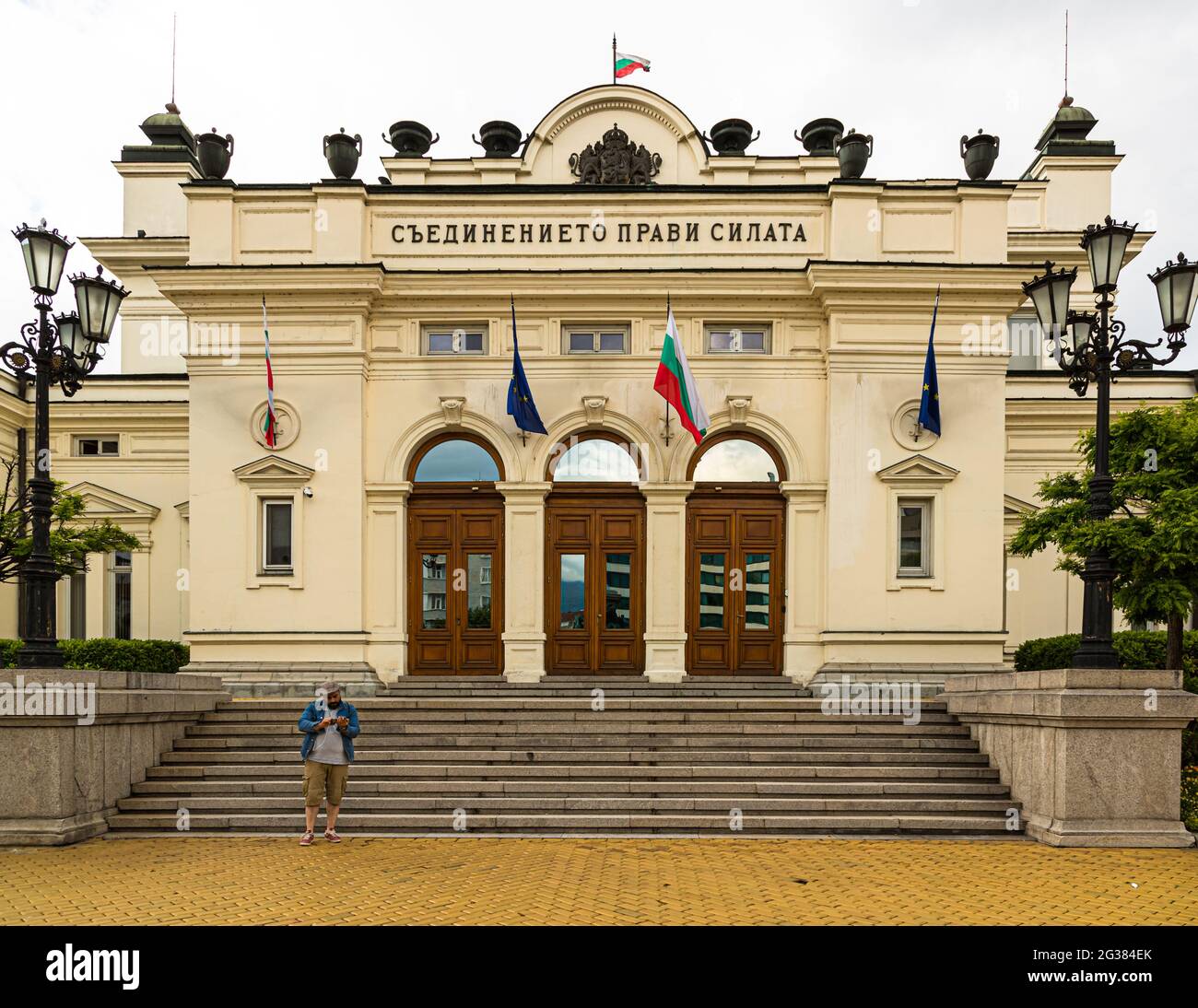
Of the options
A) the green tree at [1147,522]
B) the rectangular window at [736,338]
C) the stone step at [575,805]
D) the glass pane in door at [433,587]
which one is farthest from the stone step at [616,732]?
the rectangular window at [736,338]

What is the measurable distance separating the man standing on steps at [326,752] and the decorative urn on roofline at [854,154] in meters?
14.0

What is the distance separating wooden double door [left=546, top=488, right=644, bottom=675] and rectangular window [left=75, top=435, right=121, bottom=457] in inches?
508

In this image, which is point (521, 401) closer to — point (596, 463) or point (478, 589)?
point (596, 463)

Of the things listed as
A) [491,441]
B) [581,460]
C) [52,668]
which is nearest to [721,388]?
[581,460]

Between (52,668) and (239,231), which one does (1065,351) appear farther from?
(239,231)

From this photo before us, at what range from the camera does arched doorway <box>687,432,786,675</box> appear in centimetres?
1808

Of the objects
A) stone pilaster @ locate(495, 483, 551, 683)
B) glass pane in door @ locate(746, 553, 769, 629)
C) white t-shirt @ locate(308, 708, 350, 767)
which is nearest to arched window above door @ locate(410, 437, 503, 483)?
stone pilaster @ locate(495, 483, 551, 683)

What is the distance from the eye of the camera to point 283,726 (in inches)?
572

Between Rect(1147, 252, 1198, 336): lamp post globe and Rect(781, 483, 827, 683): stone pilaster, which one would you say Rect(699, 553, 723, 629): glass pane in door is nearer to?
Rect(781, 483, 827, 683): stone pilaster

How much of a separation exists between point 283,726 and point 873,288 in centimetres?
1298

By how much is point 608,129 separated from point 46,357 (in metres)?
12.7

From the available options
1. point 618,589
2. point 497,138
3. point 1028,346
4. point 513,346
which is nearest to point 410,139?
point 497,138

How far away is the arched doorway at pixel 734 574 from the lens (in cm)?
1808

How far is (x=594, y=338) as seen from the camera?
18.5 metres
